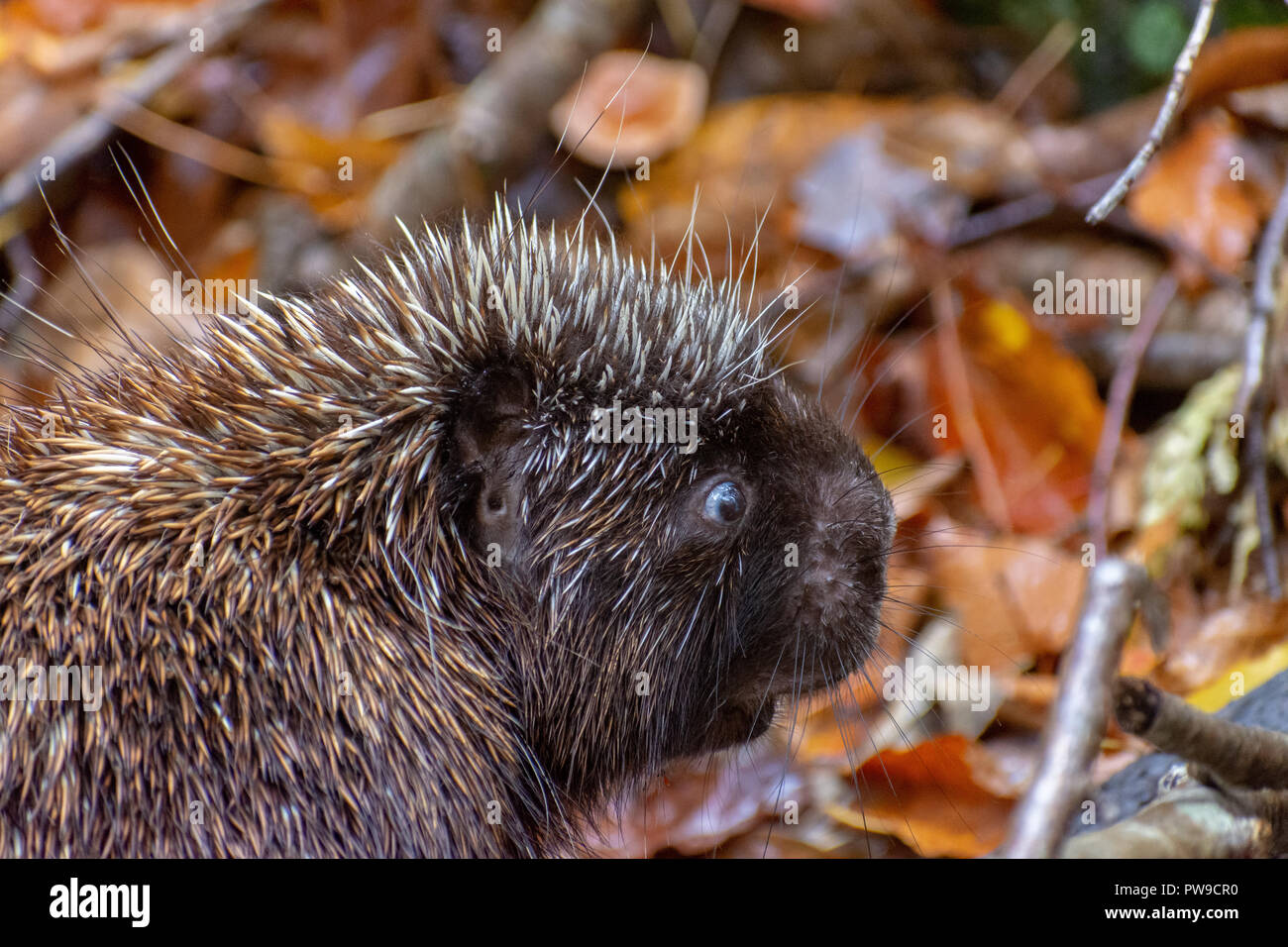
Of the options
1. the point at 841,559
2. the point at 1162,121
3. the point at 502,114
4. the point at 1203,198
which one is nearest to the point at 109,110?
the point at 502,114

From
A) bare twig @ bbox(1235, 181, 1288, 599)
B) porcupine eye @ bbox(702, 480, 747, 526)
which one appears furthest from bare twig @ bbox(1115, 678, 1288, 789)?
bare twig @ bbox(1235, 181, 1288, 599)

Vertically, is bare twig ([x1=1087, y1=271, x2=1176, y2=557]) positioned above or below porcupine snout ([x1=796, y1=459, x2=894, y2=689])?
above

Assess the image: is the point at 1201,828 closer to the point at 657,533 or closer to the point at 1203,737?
the point at 1203,737

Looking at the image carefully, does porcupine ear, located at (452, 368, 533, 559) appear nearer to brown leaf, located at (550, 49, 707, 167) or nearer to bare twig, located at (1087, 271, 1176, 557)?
bare twig, located at (1087, 271, 1176, 557)

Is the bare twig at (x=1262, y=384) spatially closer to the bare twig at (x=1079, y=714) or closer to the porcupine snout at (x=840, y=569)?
the porcupine snout at (x=840, y=569)

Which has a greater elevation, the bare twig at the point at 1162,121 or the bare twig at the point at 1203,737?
the bare twig at the point at 1162,121

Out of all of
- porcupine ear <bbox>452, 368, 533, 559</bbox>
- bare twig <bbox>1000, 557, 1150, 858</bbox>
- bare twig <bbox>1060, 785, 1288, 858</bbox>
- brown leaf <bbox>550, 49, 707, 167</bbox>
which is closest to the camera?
bare twig <bbox>1000, 557, 1150, 858</bbox>

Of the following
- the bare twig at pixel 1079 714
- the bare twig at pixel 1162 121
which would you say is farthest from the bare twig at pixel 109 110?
the bare twig at pixel 1079 714
